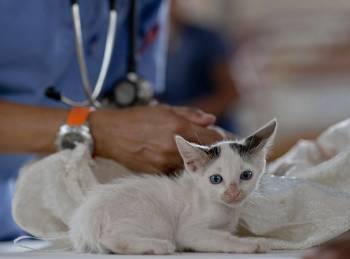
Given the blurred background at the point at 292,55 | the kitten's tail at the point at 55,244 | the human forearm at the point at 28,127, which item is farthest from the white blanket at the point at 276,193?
the blurred background at the point at 292,55

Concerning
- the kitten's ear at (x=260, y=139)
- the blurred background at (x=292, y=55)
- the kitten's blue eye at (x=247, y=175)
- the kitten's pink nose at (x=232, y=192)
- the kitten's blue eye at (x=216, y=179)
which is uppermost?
the kitten's ear at (x=260, y=139)

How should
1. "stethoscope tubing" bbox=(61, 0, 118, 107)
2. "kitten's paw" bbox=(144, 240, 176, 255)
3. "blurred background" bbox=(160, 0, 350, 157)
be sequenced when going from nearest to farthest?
"kitten's paw" bbox=(144, 240, 176, 255) < "stethoscope tubing" bbox=(61, 0, 118, 107) < "blurred background" bbox=(160, 0, 350, 157)

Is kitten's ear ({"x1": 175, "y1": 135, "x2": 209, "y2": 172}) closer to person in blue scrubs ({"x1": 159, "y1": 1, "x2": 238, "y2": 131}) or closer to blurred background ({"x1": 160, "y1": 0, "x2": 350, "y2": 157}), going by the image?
person in blue scrubs ({"x1": 159, "y1": 1, "x2": 238, "y2": 131})

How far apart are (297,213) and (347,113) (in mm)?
2389

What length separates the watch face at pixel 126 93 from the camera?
1195mm

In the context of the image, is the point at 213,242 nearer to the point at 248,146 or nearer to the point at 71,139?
the point at 248,146

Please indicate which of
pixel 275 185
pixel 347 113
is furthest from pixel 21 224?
pixel 347 113

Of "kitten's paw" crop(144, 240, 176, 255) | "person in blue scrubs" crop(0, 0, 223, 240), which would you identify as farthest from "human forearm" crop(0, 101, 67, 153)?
"kitten's paw" crop(144, 240, 176, 255)

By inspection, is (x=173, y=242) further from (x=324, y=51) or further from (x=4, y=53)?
(x=324, y=51)

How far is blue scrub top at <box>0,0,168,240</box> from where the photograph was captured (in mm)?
1226

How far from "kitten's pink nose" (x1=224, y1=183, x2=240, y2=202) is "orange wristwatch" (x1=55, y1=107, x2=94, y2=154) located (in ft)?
0.90

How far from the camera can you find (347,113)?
10.4 feet

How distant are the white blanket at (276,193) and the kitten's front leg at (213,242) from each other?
0.12 feet

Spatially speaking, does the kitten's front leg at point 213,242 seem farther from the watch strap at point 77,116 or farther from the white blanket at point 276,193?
the watch strap at point 77,116
